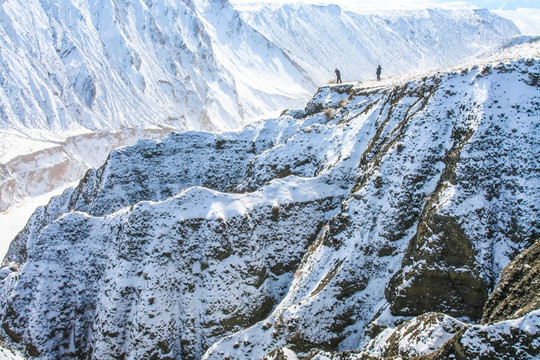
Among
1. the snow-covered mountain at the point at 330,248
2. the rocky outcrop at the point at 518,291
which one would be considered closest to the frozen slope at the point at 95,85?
the snow-covered mountain at the point at 330,248

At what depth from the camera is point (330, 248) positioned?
1199 inches

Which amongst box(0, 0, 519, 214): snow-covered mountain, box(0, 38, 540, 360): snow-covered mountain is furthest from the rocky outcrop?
box(0, 0, 519, 214): snow-covered mountain

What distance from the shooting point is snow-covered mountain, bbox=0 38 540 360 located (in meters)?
23.3

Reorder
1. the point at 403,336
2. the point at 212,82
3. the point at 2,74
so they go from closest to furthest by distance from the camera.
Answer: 1. the point at 403,336
2. the point at 2,74
3. the point at 212,82

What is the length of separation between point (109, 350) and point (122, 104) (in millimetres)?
122356

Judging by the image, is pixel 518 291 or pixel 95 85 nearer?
pixel 518 291

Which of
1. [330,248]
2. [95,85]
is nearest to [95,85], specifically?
[95,85]

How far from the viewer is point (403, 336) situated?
728 inches

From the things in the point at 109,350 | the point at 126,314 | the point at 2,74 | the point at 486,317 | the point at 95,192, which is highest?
the point at 2,74

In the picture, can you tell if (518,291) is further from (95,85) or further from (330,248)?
(95,85)

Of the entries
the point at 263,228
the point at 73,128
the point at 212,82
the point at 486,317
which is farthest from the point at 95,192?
the point at 212,82

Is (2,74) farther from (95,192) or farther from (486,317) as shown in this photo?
(486,317)

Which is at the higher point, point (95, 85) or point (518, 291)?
point (95, 85)

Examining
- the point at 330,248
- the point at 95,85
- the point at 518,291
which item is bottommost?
the point at 330,248
